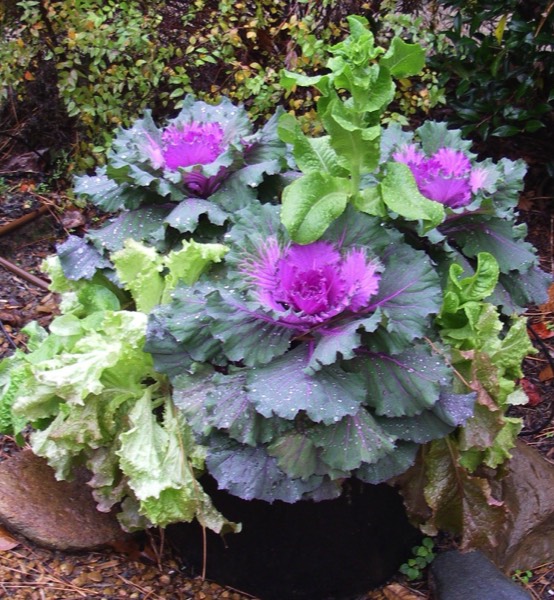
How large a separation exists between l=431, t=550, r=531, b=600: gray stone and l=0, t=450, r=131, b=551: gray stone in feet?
2.76

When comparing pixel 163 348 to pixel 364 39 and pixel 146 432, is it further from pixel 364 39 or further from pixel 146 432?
pixel 364 39

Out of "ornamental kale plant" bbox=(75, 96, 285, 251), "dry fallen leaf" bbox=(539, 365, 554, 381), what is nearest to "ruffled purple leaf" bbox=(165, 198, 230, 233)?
"ornamental kale plant" bbox=(75, 96, 285, 251)

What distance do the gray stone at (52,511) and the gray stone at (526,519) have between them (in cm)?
105

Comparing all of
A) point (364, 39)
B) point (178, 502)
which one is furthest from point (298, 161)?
point (178, 502)

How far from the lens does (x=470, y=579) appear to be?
1819mm

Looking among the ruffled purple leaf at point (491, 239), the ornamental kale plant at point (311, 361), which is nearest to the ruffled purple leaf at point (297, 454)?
the ornamental kale plant at point (311, 361)

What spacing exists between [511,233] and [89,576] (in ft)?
4.65

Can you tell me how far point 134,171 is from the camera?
1.81 metres

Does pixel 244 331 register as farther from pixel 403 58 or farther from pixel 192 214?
pixel 403 58

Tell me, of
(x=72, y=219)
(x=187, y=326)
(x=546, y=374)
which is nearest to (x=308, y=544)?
(x=187, y=326)

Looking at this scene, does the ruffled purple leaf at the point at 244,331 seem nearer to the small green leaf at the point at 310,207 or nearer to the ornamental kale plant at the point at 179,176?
the small green leaf at the point at 310,207

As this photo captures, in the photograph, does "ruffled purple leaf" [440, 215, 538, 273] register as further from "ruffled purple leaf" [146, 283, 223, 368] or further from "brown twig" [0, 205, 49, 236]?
"brown twig" [0, 205, 49, 236]

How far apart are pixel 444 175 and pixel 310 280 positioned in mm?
548

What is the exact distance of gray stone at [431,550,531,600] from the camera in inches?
70.1
